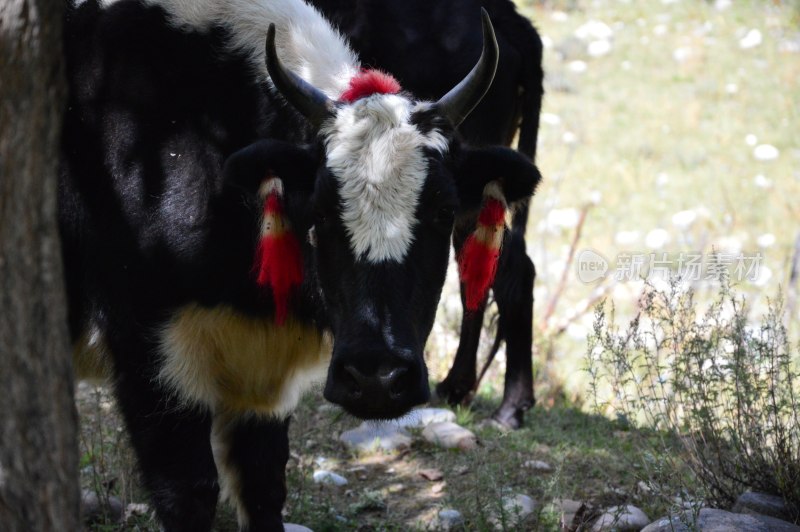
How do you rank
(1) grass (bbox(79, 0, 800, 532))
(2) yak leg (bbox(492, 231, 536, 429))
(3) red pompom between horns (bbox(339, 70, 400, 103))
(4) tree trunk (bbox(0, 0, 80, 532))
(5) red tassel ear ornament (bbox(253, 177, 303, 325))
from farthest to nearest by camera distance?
1. (2) yak leg (bbox(492, 231, 536, 429))
2. (1) grass (bbox(79, 0, 800, 532))
3. (3) red pompom between horns (bbox(339, 70, 400, 103))
4. (5) red tassel ear ornament (bbox(253, 177, 303, 325))
5. (4) tree trunk (bbox(0, 0, 80, 532))

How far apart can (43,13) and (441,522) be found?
10.9 feet

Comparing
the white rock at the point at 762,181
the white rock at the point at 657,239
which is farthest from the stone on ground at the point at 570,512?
the white rock at the point at 762,181

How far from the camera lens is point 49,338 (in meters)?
2.52

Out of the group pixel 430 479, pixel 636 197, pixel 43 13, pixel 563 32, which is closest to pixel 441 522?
pixel 430 479

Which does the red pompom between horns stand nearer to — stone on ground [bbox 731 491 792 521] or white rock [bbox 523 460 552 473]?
stone on ground [bbox 731 491 792 521]

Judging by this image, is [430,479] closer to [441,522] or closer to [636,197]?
[441,522]

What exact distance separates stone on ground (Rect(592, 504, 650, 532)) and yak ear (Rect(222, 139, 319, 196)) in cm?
201

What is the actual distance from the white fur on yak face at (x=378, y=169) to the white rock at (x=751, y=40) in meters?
16.4

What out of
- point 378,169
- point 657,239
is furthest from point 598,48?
point 378,169

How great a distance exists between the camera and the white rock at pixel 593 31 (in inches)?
751

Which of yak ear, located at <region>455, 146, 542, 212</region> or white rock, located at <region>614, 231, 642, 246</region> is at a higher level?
yak ear, located at <region>455, 146, 542, 212</region>

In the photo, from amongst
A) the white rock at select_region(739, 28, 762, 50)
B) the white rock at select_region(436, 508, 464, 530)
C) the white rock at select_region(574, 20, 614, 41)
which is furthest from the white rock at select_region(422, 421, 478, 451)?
the white rock at select_region(739, 28, 762, 50)

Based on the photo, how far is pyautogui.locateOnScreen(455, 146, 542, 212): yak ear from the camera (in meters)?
4.14

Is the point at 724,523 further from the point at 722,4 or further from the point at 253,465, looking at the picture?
the point at 722,4
